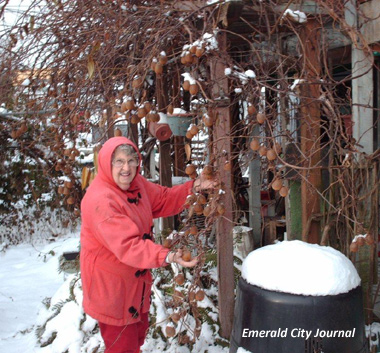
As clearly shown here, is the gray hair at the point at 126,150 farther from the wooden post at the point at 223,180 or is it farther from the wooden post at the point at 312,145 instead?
the wooden post at the point at 312,145

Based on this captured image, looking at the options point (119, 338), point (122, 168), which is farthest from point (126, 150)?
point (119, 338)

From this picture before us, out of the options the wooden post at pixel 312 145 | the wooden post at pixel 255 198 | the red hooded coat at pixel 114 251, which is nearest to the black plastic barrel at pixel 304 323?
the red hooded coat at pixel 114 251

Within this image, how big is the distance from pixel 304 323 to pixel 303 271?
0.22 m

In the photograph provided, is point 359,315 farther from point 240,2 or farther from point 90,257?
point 240,2

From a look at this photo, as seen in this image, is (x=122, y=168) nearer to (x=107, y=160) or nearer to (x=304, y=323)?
(x=107, y=160)

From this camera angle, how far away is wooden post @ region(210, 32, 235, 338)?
2770 mm

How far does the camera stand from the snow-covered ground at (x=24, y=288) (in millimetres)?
4250

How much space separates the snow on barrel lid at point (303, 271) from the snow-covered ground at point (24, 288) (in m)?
2.41

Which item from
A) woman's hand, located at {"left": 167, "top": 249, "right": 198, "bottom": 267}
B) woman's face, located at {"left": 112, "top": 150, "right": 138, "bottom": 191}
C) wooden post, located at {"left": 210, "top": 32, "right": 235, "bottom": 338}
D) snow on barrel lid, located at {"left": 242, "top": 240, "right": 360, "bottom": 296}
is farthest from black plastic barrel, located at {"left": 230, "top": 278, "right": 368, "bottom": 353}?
woman's face, located at {"left": 112, "top": 150, "right": 138, "bottom": 191}

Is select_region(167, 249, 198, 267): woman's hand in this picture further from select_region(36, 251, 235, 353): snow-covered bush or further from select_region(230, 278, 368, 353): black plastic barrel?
select_region(36, 251, 235, 353): snow-covered bush

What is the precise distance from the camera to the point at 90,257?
8.46 feet

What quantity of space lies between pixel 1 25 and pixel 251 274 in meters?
2.84

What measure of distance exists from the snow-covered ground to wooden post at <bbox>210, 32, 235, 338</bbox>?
167cm

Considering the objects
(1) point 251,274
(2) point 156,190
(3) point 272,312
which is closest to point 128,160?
(2) point 156,190
